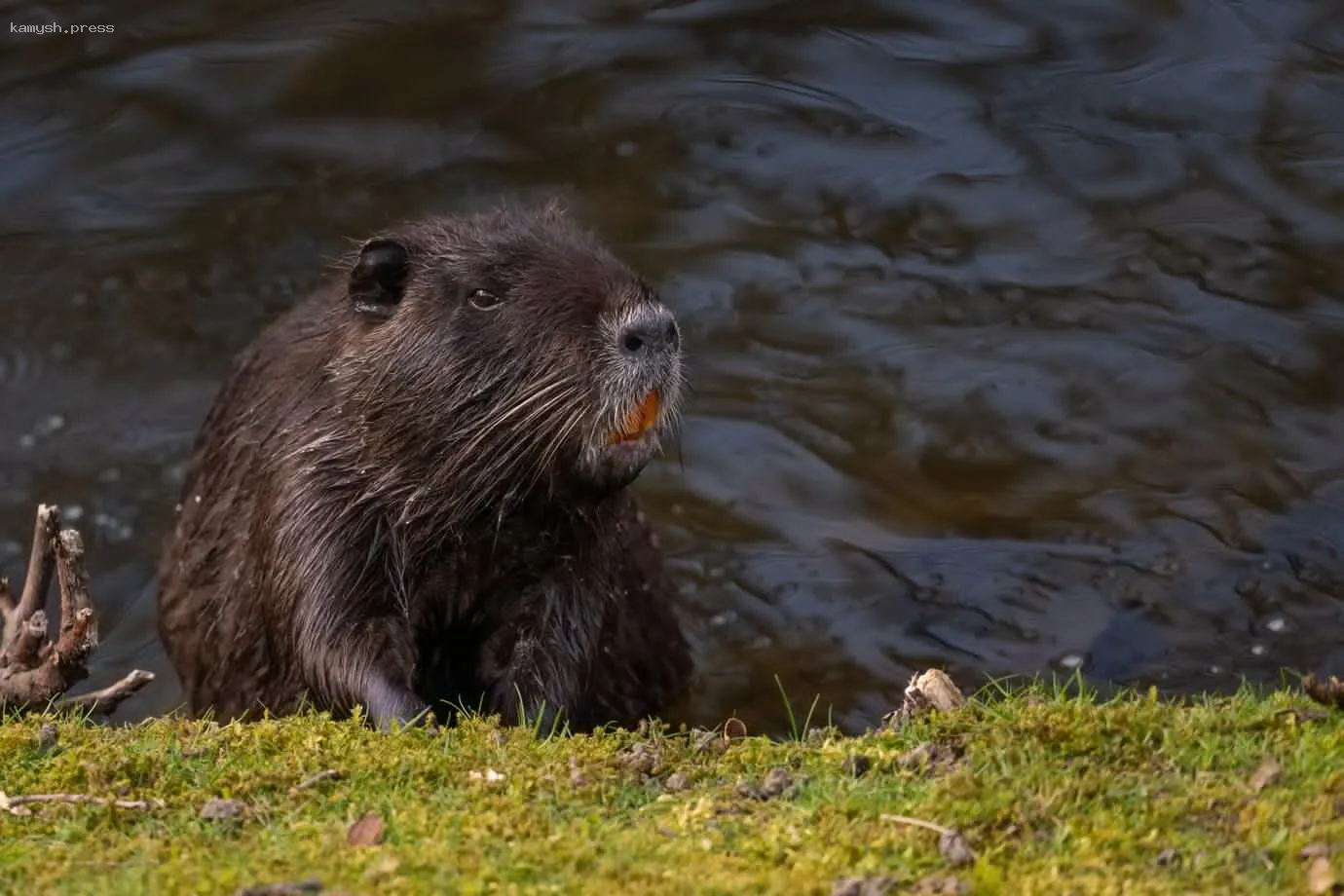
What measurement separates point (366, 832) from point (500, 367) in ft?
6.19

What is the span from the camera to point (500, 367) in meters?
5.30

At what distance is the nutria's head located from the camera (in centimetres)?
518

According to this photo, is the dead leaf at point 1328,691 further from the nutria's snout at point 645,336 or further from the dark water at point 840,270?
the dark water at point 840,270

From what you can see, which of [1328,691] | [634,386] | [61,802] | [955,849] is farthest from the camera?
[634,386]

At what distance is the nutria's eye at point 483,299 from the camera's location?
5.38m

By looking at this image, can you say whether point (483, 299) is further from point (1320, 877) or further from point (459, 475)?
point (1320, 877)

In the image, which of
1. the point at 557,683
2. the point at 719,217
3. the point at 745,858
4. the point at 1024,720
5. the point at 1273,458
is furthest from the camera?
the point at 719,217

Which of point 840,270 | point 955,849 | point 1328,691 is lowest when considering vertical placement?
point 840,270

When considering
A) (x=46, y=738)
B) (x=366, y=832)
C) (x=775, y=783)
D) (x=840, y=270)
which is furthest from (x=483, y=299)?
(x=840, y=270)

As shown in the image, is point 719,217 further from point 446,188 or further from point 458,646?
point 458,646

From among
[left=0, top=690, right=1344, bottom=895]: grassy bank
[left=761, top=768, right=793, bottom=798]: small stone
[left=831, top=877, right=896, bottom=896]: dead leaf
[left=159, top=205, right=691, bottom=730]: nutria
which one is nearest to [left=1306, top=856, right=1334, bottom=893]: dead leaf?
[left=0, top=690, right=1344, bottom=895]: grassy bank

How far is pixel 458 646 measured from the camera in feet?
18.5

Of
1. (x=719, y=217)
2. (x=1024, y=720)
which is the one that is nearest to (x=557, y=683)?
(x=1024, y=720)

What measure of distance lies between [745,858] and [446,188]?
6.71 meters
